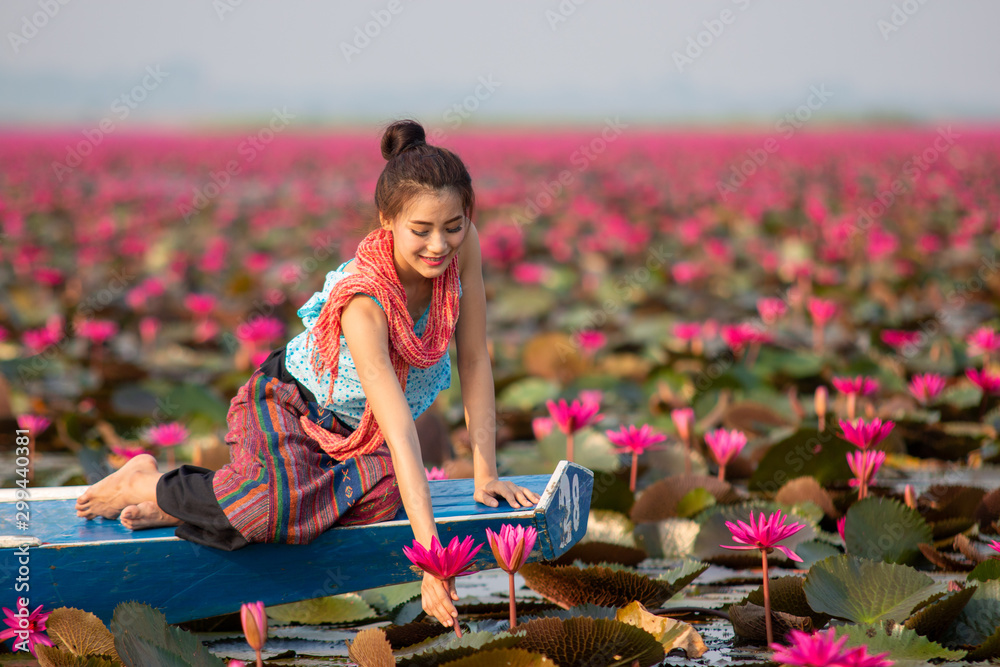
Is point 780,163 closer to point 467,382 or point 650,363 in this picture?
point 650,363

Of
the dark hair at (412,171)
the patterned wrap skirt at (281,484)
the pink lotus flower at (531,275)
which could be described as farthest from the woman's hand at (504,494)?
the pink lotus flower at (531,275)

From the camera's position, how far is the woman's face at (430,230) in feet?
5.86

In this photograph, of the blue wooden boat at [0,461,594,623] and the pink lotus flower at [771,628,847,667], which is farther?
the blue wooden boat at [0,461,594,623]

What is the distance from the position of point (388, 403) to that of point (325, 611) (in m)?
0.48

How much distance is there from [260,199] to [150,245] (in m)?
4.45

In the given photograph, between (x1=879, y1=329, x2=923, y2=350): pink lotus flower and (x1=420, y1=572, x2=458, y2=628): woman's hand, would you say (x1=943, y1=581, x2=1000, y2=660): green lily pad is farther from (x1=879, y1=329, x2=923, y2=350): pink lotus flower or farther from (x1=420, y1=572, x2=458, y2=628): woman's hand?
(x1=879, y1=329, x2=923, y2=350): pink lotus flower

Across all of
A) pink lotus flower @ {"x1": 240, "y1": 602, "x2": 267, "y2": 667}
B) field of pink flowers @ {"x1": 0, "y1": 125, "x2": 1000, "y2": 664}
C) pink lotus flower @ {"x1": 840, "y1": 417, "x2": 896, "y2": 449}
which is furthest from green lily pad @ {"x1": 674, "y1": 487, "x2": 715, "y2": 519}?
pink lotus flower @ {"x1": 240, "y1": 602, "x2": 267, "y2": 667}

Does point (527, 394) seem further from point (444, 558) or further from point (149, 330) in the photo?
point (444, 558)

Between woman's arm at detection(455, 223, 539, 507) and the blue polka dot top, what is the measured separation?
0.06 m

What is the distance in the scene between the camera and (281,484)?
6.07 ft

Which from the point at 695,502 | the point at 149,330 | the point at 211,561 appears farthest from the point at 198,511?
the point at 149,330

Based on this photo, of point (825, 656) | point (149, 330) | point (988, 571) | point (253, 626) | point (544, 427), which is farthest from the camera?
point (149, 330)

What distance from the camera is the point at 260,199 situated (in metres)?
12.7

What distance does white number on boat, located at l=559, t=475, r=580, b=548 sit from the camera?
77.0 inches
